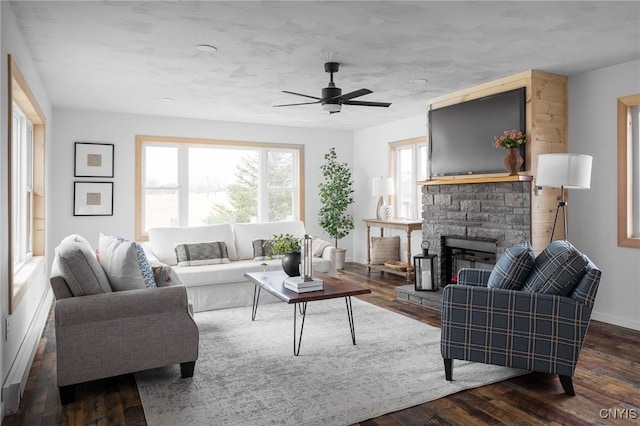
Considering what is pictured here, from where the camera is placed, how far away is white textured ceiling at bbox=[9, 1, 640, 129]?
2.93 meters

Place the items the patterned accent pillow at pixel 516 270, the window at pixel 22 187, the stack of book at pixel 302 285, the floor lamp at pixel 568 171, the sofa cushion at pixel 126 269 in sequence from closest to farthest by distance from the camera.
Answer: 1. the patterned accent pillow at pixel 516 270
2. the sofa cushion at pixel 126 269
3. the stack of book at pixel 302 285
4. the floor lamp at pixel 568 171
5. the window at pixel 22 187

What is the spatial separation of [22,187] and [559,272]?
14.6 ft

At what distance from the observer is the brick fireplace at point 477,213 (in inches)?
175

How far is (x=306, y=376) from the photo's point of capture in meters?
3.02

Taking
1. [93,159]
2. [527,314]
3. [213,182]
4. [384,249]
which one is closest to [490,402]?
[527,314]

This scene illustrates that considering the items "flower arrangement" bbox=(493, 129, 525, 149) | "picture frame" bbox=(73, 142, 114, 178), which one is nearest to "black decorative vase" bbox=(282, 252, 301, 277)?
"flower arrangement" bbox=(493, 129, 525, 149)

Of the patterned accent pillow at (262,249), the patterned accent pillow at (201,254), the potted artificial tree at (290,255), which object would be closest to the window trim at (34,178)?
the patterned accent pillow at (201,254)

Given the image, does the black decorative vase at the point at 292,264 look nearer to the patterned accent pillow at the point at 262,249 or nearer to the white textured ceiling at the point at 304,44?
the patterned accent pillow at the point at 262,249

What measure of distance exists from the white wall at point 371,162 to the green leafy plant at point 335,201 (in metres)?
0.30

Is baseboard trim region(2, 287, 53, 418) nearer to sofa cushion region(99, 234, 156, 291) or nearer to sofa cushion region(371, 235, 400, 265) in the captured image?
sofa cushion region(99, 234, 156, 291)

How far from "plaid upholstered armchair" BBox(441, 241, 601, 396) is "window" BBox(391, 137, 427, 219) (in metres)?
3.99

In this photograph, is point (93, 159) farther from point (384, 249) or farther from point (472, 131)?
point (472, 131)

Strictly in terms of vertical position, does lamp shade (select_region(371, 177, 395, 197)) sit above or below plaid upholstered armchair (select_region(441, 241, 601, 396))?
above

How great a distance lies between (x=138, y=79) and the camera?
461 cm
